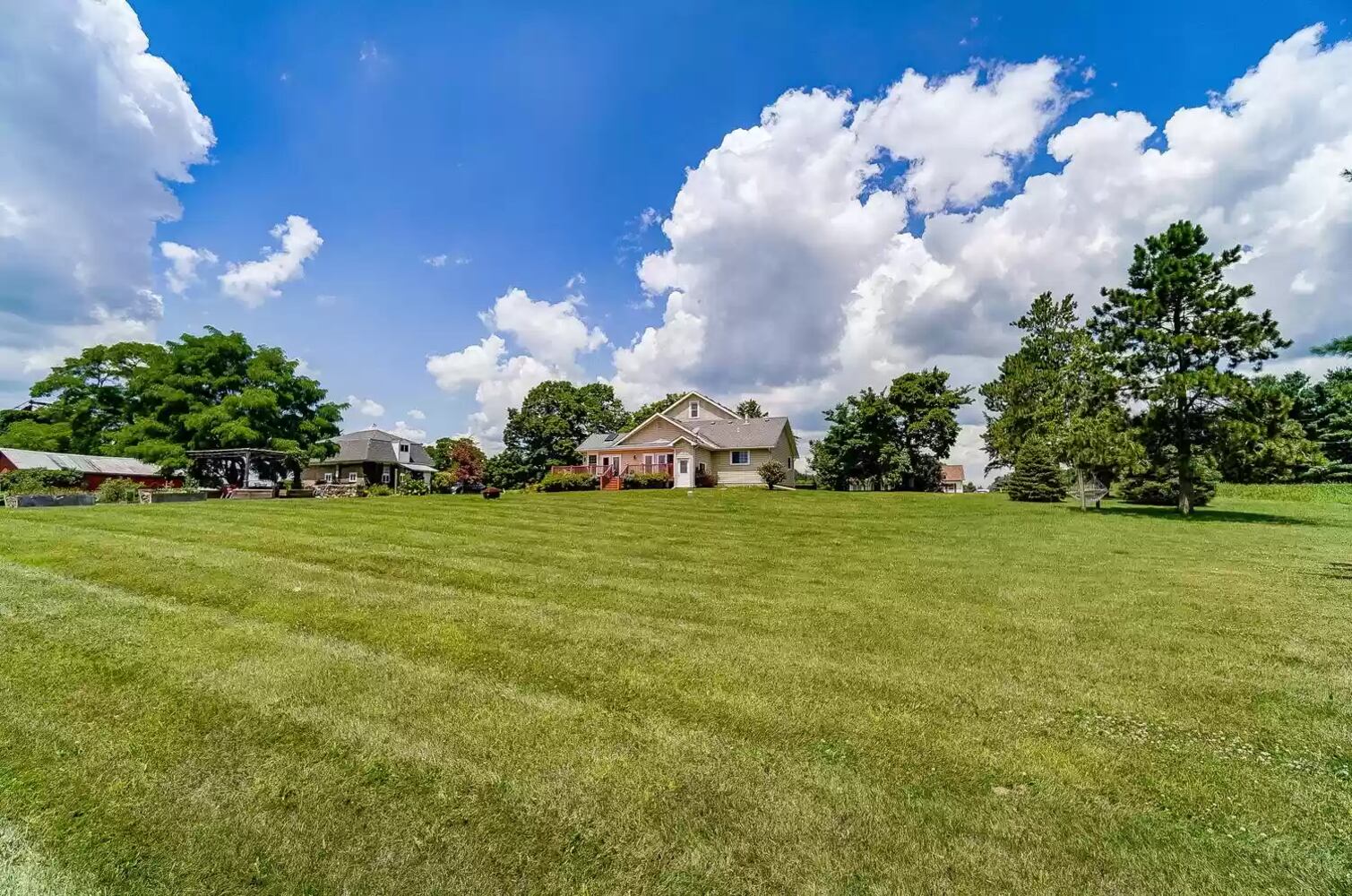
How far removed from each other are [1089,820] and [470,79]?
1684 cm

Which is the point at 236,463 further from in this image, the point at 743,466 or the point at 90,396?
the point at 743,466

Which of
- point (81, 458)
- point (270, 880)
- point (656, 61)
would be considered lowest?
point (270, 880)

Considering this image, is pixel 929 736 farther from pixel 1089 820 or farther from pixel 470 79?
pixel 470 79

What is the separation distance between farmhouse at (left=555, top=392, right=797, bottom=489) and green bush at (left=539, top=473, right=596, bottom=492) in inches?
40.1

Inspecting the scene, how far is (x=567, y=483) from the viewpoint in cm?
3325

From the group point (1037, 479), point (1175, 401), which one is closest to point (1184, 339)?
point (1175, 401)

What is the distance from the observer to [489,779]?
353cm

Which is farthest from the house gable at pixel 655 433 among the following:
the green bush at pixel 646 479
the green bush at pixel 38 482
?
the green bush at pixel 38 482

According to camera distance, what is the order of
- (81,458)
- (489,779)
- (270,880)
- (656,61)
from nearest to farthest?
1. (270,880)
2. (489,779)
3. (656,61)
4. (81,458)

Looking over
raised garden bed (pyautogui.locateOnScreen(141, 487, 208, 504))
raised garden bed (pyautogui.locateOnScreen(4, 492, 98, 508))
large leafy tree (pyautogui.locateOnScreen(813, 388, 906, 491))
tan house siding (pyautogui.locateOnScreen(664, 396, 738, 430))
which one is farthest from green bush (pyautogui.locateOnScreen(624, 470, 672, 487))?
raised garden bed (pyautogui.locateOnScreen(4, 492, 98, 508))

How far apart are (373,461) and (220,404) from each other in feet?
40.5

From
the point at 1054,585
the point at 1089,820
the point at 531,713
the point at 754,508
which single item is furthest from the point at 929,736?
the point at 754,508

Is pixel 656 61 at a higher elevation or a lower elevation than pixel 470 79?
higher

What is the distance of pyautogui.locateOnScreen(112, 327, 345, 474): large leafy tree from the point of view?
3541 centimetres
